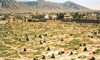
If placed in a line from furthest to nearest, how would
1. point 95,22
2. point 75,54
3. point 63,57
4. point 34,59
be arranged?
point 95,22, point 75,54, point 63,57, point 34,59

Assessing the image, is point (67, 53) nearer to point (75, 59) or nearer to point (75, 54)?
point (75, 54)

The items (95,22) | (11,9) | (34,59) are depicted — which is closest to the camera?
(34,59)

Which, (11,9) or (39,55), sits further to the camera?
(11,9)

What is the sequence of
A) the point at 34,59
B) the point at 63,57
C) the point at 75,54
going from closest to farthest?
the point at 34,59 < the point at 63,57 < the point at 75,54

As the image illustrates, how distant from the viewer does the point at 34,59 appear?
58.5 feet

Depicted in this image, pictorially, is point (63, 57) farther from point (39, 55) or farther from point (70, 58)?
point (39, 55)

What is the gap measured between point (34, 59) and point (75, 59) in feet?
16.7

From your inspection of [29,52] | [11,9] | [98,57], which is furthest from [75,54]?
[11,9]

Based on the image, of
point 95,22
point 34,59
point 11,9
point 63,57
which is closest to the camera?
point 34,59

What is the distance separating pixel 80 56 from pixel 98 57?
2248 millimetres

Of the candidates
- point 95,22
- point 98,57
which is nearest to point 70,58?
point 98,57

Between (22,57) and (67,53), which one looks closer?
(22,57)

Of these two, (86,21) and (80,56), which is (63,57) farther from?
(86,21)

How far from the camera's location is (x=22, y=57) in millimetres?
19281
